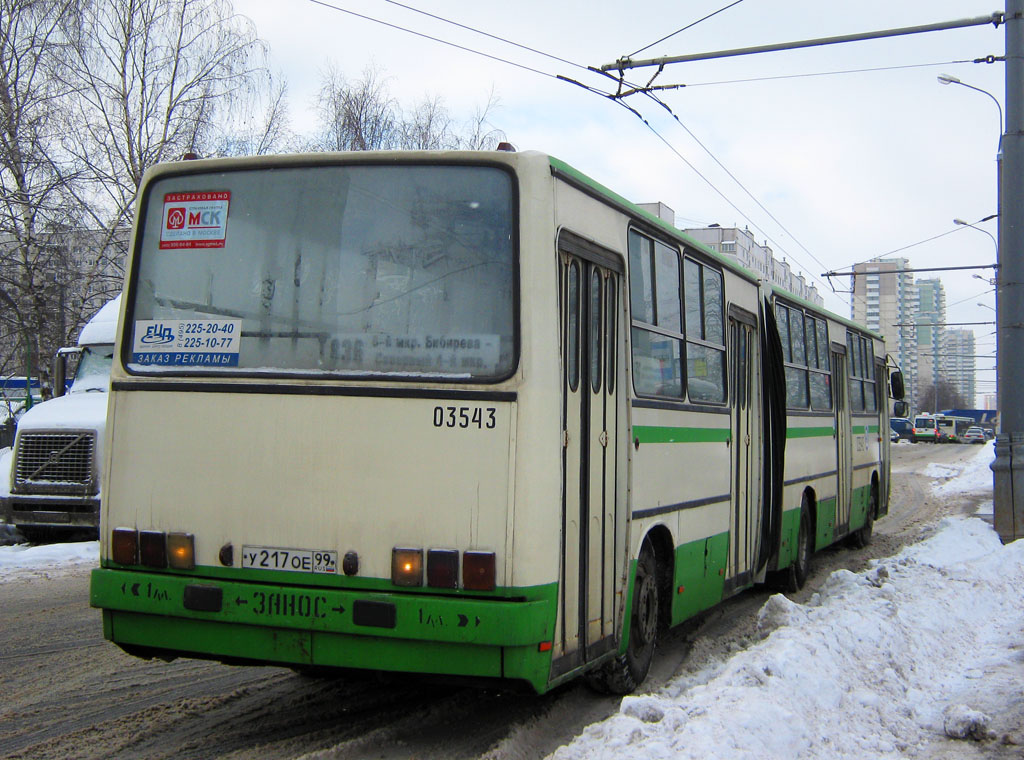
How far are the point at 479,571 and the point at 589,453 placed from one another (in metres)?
1.06

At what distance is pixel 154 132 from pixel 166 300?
81.6 feet

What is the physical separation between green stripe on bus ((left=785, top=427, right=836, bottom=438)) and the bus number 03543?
5629 millimetres

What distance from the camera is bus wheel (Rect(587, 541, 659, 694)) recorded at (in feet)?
20.7

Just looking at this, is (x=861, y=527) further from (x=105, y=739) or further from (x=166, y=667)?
(x=105, y=739)

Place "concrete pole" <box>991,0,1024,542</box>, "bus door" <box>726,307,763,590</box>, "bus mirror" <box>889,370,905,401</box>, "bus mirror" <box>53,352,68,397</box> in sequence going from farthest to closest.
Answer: "bus mirror" <box>889,370,905,401</box>, "bus mirror" <box>53,352,68,397</box>, "concrete pole" <box>991,0,1024,542</box>, "bus door" <box>726,307,763,590</box>

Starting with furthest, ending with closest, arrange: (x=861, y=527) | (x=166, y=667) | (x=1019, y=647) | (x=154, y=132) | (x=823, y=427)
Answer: (x=154, y=132), (x=861, y=527), (x=823, y=427), (x=1019, y=647), (x=166, y=667)

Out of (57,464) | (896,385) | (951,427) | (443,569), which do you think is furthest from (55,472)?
(951,427)

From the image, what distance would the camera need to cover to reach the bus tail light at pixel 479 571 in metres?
4.78

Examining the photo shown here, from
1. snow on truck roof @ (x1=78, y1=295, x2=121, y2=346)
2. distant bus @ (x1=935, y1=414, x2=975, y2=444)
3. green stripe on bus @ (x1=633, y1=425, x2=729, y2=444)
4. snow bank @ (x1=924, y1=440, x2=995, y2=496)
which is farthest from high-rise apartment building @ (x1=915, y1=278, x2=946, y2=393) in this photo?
green stripe on bus @ (x1=633, y1=425, x2=729, y2=444)

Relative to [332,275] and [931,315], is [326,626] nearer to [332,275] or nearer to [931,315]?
[332,275]

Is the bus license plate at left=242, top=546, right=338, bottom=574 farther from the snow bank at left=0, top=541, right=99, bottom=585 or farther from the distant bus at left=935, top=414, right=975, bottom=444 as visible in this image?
the distant bus at left=935, top=414, right=975, bottom=444

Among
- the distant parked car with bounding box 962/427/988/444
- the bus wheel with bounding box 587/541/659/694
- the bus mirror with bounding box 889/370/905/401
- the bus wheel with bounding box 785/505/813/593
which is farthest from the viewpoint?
the distant parked car with bounding box 962/427/988/444

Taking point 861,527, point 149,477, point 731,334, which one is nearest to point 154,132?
point 861,527

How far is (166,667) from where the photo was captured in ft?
22.7
